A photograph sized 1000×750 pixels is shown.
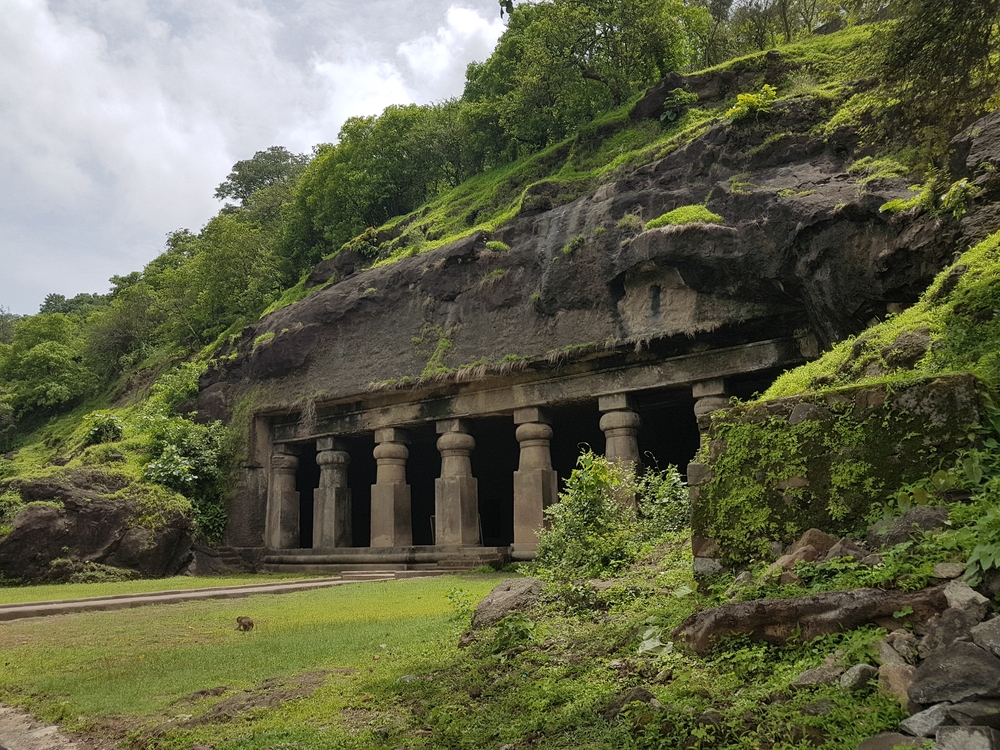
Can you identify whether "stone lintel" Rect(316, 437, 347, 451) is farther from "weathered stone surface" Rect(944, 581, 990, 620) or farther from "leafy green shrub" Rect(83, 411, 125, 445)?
"weathered stone surface" Rect(944, 581, 990, 620)

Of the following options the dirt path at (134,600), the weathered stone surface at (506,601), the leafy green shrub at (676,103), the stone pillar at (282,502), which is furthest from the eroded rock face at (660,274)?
the weathered stone surface at (506,601)

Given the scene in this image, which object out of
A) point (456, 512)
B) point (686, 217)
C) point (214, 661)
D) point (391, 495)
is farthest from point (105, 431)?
point (214, 661)

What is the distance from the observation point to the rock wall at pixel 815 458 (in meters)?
4.43

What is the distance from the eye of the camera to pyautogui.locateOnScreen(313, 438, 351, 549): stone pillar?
18.4 m

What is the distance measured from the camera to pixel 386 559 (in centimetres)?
1658

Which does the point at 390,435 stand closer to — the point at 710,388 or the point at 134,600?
the point at 710,388

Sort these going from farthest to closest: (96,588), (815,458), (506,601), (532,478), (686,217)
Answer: (532,478)
(96,588)
(686,217)
(506,601)
(815,458)

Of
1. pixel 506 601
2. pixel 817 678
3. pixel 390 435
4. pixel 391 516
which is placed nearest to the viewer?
pixel 817 678

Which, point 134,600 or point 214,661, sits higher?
point 214,661

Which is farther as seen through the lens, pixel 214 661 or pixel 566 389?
pixel 566 389

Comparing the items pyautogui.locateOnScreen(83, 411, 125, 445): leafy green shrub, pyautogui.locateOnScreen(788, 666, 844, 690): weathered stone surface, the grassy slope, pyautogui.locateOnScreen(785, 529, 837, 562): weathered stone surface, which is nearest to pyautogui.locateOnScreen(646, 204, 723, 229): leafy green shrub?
the grassy slope

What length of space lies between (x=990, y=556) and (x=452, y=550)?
13.0m

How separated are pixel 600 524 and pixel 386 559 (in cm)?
895

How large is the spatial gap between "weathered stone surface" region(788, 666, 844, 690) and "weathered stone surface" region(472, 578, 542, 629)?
2.81m
